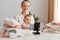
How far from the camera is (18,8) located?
3230 millimetres

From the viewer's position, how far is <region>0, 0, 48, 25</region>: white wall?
3203 millimetres

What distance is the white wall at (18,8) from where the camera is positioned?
3.20 m

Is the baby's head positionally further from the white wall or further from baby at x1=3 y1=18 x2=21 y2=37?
the white wall

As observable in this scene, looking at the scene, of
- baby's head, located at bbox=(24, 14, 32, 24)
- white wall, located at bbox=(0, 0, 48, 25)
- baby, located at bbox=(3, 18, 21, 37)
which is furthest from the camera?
white wall, located at bbox=(0, 0, 48, 25)

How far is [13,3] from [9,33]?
6.84 ft

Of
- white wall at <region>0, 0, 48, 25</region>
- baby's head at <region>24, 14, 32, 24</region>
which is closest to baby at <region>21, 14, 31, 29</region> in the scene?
baby's head at <region>24, 14, 32, 24</region>

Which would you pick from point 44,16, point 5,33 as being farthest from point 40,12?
point 5,33

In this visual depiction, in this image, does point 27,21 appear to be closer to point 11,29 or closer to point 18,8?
point 11,29

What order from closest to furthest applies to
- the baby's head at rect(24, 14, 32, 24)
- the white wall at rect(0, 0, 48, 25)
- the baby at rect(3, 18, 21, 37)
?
the baby at rect(3, 18, 21, 37) → the baby's head at rect(24, 14, 32, 24) → the white wall at rect(0, 0, 48, 25)

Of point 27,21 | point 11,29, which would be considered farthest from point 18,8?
point 11,29

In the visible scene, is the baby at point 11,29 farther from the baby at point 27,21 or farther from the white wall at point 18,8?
the white wall at point 18,8

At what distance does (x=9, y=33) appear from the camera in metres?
1.20

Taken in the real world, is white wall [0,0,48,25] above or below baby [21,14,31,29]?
above

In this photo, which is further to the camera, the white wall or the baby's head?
the white wall
